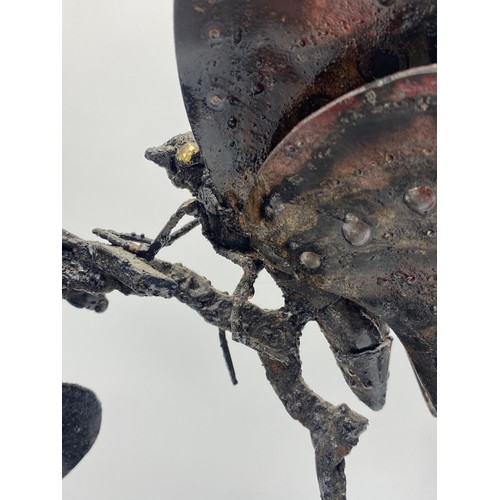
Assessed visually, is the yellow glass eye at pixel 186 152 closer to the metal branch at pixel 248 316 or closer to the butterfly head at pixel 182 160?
the butterfly head at pixel 182 160

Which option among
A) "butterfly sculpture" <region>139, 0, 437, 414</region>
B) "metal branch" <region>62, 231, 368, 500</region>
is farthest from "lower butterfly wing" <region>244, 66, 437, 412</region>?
"metal branch" <region>62, 231, 368, 500</region>

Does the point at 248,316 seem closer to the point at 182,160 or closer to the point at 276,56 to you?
the point at 182,160

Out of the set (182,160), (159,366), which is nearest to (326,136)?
(182,160)

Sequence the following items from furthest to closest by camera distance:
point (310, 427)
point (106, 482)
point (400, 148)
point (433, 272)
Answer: point (106, 482), point (310, 427), point (433, 272), point (400, 148)
